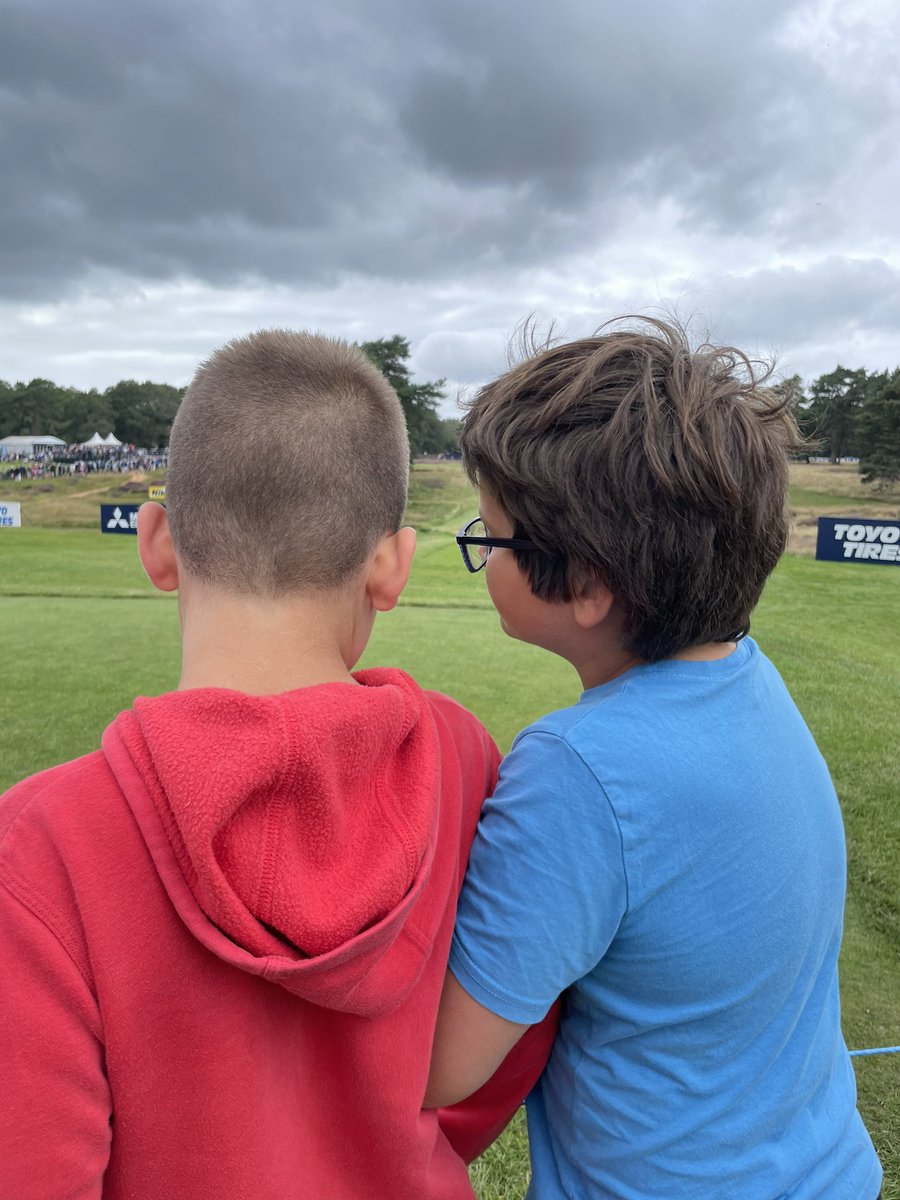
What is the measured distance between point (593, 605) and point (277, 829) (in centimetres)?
45

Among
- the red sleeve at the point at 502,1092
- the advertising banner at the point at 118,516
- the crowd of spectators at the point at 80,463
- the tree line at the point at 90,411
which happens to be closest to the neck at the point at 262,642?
the red sleeve at the point at 502,1092

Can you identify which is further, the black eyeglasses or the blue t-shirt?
the black eyeglasses

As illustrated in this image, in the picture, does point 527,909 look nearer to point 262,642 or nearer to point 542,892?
point 542,892

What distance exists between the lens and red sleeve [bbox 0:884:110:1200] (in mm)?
532

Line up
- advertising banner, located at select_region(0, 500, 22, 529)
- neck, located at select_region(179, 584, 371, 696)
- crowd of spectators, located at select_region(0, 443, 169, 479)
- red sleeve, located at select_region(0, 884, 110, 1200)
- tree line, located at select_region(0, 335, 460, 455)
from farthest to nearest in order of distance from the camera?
tree line, located at select_region(0, 335, 460, 455)
crowd of spectators, located at select_region(0, 443, 169, 479)
advertising banner, located at select_region(0, 500, 22, 529)
neck, located at select_region(179, 584, 371, 696)
red sleeve, located at select_region(0, 884, 110, 1200)

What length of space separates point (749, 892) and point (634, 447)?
466mm

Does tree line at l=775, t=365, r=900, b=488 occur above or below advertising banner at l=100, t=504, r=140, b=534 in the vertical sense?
above

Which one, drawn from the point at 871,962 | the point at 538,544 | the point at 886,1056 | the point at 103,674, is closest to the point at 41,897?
the point at 538,544

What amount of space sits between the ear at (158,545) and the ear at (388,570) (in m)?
0.20

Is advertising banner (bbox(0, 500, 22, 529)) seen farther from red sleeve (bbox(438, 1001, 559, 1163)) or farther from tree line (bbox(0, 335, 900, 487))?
red sleeve (bbox(438, 1001, 559, 1163))

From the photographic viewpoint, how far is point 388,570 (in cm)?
83

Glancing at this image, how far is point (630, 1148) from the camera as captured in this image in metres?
0.78

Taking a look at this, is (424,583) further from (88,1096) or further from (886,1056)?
(88,1096)

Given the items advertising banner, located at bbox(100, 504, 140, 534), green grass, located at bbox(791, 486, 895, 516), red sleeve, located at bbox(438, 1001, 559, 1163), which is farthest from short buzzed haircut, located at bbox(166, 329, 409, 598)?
green grass, located at bbox(791, 486, 895, 516)
